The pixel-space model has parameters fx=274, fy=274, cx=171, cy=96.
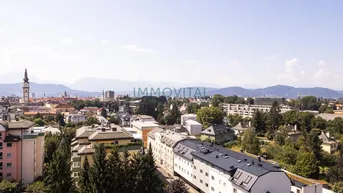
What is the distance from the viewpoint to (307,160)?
46562 millimetres

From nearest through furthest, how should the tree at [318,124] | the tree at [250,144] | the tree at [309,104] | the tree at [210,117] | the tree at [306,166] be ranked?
1. the tree at [306,166]
2. the tree at [250,144]
3. the tree at [318,124]
4. the tree at [210,117]
5. the tree at [309,104]

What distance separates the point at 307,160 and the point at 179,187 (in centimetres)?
2525

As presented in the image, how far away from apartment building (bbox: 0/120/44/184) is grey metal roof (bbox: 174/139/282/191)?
75.6 feet

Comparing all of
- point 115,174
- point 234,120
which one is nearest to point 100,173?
point 115,174

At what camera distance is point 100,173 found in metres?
30.8

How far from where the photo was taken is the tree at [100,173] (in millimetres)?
30453

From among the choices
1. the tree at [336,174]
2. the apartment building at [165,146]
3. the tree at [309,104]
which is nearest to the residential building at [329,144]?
the tree at [336,174]

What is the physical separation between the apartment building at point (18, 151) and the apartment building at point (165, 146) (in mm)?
22907

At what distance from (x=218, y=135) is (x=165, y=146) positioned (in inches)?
944

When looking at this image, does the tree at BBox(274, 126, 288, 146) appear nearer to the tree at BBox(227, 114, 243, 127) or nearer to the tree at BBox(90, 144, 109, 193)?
the tree at BBox(227, 114, 243, 127)

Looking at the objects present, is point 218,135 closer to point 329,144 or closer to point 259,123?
point 259,123

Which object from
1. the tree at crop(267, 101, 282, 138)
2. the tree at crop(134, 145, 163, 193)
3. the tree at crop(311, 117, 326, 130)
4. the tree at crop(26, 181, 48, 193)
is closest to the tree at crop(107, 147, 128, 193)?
the tree at crop(134, 145, 163, 193)

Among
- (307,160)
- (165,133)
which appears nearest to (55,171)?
(165,133)

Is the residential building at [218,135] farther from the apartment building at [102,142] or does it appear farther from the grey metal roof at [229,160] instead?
the apartment building at [102,142]
